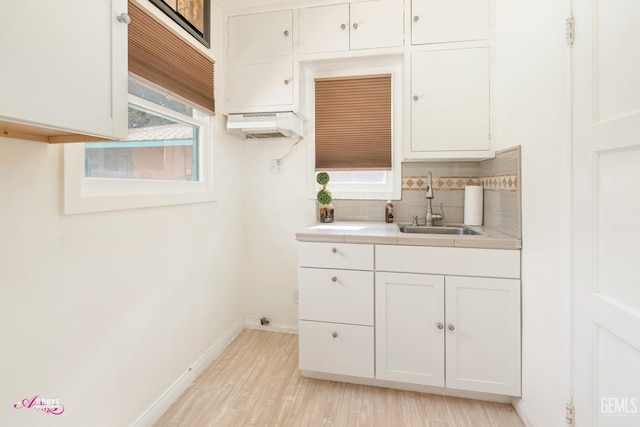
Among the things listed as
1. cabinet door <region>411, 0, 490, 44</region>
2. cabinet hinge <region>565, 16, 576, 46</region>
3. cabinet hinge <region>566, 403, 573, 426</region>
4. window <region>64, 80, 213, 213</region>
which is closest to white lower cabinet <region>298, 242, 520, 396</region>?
cabinet hinge <region>566, 403, 573, 426</region>

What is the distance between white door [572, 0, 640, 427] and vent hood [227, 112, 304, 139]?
1.60 meters

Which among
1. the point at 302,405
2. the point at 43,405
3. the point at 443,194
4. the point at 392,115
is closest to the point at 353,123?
the point at 392,115

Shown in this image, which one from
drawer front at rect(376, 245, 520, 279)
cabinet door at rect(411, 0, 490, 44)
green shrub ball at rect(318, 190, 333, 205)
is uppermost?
cabinet door at rect(411, 0, 490, 44)

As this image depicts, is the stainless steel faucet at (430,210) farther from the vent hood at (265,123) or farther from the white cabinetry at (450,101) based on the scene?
the vent hood at (265,123)

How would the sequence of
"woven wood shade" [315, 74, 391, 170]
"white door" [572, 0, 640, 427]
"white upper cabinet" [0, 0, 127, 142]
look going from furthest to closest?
1. "woven wood shade" [315, 74, 391, 170]
2. "white door" [572, 0, 640, 427]
3. "white upper cabinet" [0, 0, 127, 142]

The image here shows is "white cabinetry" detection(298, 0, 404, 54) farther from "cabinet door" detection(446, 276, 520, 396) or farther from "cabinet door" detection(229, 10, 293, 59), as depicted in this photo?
"cabinet door" detection(446, 276, 520, 396)

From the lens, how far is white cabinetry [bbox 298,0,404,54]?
80.9 inches

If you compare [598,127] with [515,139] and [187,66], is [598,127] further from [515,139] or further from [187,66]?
[187,66]

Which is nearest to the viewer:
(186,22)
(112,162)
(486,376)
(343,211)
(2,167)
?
(2,167)

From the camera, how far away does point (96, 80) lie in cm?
89

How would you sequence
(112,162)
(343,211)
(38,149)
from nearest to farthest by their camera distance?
(38,149) → (112,162) → (343,211)

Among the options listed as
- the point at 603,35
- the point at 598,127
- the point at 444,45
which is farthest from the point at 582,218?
the point at 444,45

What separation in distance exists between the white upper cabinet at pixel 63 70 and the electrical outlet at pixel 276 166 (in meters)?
1.60

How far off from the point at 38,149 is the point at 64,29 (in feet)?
1.51
